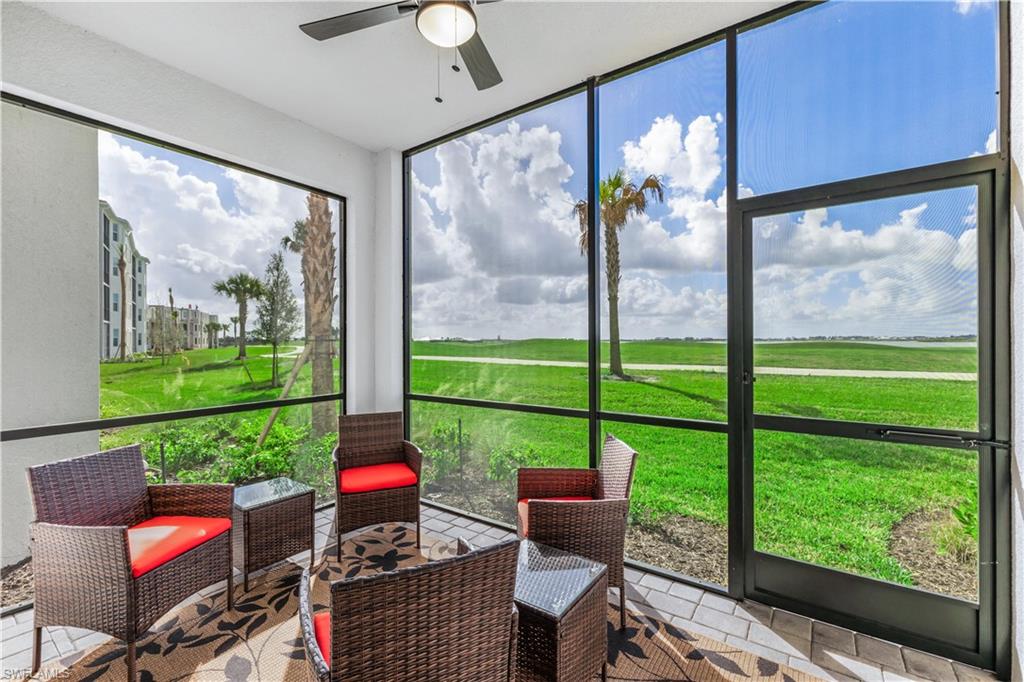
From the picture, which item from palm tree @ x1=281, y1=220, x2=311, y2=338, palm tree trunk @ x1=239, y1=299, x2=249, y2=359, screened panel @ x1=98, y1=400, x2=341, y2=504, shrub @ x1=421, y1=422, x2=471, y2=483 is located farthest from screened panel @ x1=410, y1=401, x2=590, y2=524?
Result: palm tree trunk @ x1=239, y1=299, x2=249, y2=359

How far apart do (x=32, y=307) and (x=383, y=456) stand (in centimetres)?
228

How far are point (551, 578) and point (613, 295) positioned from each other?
1876 mm

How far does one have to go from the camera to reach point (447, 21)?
6.07 feet

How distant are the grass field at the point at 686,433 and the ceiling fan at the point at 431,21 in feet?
6.57

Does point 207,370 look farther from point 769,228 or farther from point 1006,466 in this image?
point 1006,466

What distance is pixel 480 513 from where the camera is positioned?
370cm

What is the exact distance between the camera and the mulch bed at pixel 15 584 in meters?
2.43

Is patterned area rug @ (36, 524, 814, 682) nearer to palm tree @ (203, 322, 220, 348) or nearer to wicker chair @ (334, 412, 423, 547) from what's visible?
wicker chair @ (334, 412, 423, 547)

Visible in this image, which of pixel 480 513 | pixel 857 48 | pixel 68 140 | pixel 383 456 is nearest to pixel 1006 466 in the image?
pixel 857 48

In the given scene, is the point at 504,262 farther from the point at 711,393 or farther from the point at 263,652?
the point at 263,652

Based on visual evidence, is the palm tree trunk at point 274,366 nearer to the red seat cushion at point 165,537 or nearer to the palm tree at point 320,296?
the palm tree at point 320,296

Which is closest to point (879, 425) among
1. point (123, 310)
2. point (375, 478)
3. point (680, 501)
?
point (680, 501)

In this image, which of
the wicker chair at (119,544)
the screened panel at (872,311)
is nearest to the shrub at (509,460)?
the screened panel at (872,311)

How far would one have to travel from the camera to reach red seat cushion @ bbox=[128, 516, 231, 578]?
1999 millimetres
